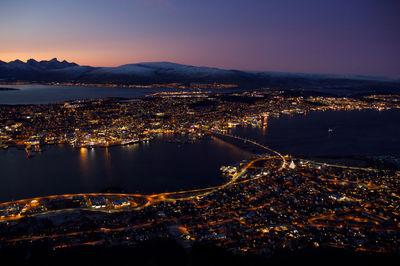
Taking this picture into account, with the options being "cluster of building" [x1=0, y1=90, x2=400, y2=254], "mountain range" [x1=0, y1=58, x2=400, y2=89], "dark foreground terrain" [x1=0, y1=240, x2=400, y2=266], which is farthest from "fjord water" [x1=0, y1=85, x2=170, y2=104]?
"dark foreground terrain" [x1=0, y1=240, x2=400, y2=266]

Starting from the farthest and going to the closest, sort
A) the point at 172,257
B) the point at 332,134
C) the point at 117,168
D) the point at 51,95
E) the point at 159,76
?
the point at 159,76
the point at 51,95
the point at 332,134
the point at 117,168
the point at 172,257

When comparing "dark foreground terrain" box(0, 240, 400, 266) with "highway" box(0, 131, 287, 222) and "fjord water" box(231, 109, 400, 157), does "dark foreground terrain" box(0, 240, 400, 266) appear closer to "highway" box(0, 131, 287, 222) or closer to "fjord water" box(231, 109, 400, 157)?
"highway" box(0, 131, 287, 222)

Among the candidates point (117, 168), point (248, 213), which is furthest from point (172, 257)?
point (117, 168)

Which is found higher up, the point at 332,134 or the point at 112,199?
the point at 332,134

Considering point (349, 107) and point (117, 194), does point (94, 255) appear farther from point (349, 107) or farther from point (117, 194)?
point (349, 107)

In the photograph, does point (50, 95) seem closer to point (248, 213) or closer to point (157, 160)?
point (157, 160)

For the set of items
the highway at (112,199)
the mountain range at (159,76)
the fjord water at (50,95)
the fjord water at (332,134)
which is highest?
the mountain range at (159,76)

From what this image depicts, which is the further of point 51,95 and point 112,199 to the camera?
point 51,95

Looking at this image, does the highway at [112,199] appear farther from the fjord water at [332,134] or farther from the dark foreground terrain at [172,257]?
the fjord water at [332,134]

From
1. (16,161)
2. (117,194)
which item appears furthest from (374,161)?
(16,161)

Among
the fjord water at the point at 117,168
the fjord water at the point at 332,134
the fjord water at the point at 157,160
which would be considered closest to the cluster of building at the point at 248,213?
the fjord water at the point at 117,168

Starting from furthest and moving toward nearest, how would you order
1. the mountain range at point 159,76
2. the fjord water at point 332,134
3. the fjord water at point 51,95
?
the mountain range at point 159,76 < the fjord water at point 51,95 < the fjord water at point 332,134
